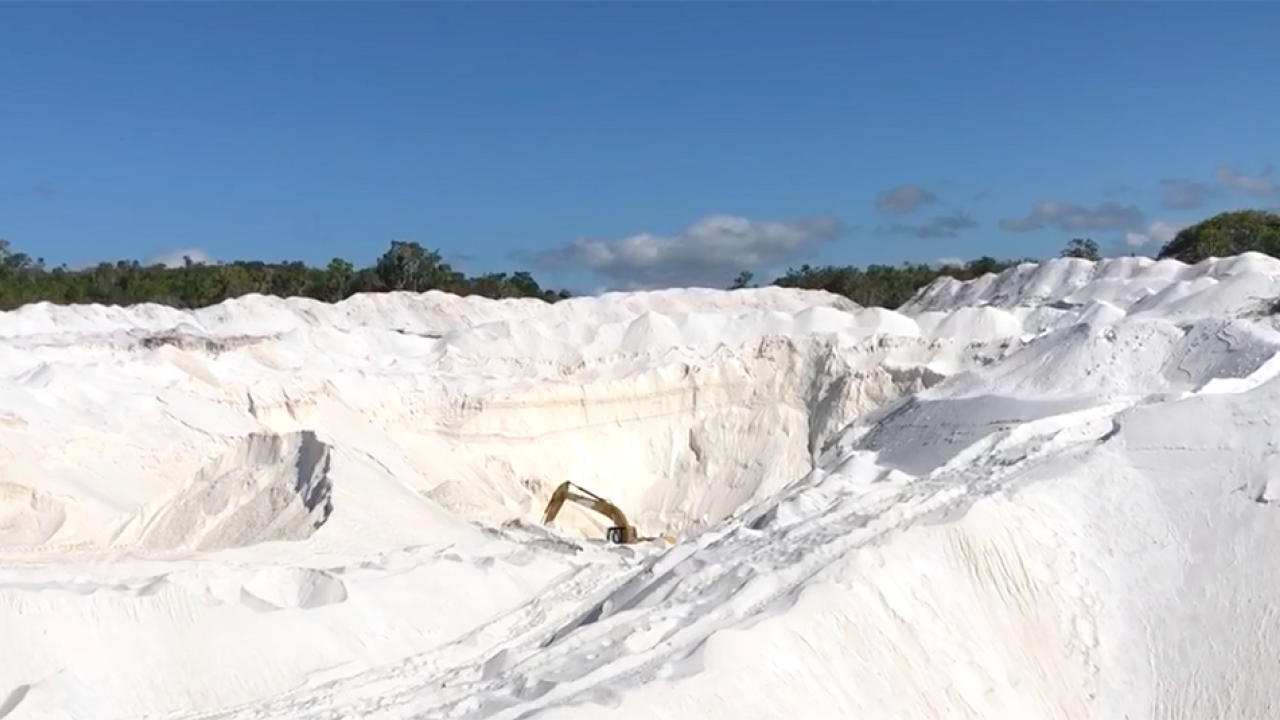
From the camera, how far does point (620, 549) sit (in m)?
17.3

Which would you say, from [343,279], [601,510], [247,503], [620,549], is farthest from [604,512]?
[343,279]

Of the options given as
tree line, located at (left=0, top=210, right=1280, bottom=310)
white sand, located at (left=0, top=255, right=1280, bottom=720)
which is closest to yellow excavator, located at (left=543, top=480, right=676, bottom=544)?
white sand, located at (left=0, top=255, right=1280, bottom=720)

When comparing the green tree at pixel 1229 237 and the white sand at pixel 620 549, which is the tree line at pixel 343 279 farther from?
the white sand at pixel 620 549

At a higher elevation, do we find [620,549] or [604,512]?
[620,549]

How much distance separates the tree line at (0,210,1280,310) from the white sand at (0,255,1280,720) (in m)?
22.1

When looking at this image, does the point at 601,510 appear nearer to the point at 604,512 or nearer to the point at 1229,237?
the point at 604,512

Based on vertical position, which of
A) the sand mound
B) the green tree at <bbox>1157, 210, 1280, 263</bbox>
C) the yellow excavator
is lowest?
the yellow excavator

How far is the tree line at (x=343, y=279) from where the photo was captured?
47562 millimetres

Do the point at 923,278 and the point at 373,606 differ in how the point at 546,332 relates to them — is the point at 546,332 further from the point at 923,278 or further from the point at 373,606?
the point at 923,278

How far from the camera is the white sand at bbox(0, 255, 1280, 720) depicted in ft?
31.1

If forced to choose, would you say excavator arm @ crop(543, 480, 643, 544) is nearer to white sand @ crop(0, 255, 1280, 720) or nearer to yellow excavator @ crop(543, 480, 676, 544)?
yellow excavator @ crop(543, 480, 676, 544)

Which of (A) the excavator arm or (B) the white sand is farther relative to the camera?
(A) the excavator arm

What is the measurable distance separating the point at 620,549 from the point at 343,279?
36.2 meters

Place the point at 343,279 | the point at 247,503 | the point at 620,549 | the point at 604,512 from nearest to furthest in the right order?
the point at 620,549 → the point at 247,503 → the point at 604,512 → the point at 343,279
